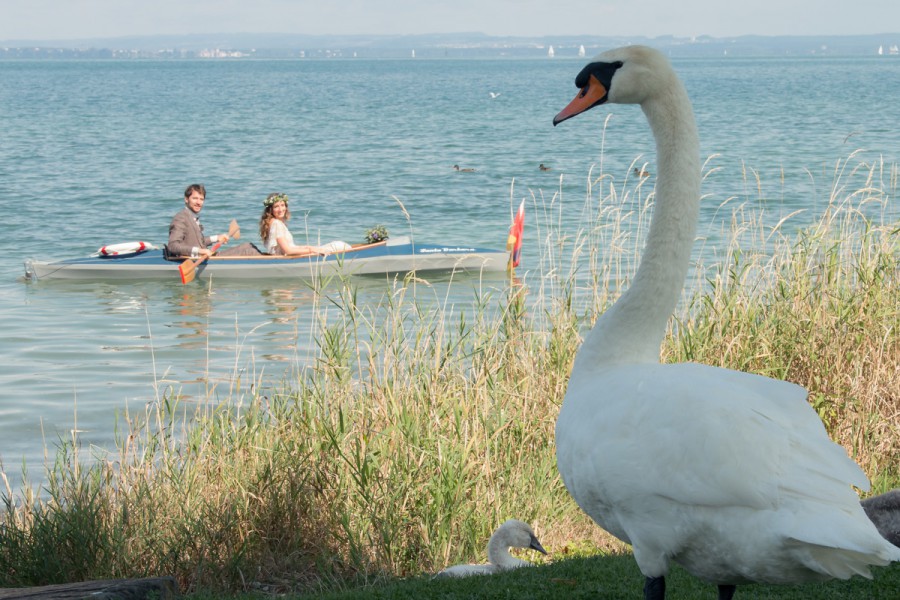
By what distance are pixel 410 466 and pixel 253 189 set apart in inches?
1042

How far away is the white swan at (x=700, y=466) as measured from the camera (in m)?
2.97

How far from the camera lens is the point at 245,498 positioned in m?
6.14

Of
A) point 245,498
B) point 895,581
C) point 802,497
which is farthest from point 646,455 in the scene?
point 245,498

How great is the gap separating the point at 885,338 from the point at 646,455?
4376 millimetres

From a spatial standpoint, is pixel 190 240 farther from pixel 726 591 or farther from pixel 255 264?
pixel 726 591

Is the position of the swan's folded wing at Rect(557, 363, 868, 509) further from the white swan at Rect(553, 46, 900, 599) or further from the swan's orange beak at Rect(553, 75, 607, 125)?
the swan's orange beak at Rect(553, 75, 607, 125)

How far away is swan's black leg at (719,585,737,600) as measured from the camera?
11.5 ft

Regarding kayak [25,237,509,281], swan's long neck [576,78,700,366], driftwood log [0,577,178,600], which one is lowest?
kayak [25,237,509,281]

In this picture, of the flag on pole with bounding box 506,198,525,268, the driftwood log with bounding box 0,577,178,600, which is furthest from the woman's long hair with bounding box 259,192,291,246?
the driftwood log with bounding box 0,577,178,600

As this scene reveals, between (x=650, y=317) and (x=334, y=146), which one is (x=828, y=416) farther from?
(x=334, y=146)

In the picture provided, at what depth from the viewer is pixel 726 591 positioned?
3537 mm

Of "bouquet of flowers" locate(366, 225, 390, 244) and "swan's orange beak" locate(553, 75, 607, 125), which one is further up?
"swan's orange beak" locate(553, 75, 607, 125)

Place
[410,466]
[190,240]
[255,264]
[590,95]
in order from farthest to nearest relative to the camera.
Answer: [255,264]
[190,240]
[410,466]
[590,95]

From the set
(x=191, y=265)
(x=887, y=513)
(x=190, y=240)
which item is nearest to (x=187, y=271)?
(x=191, y=265)
